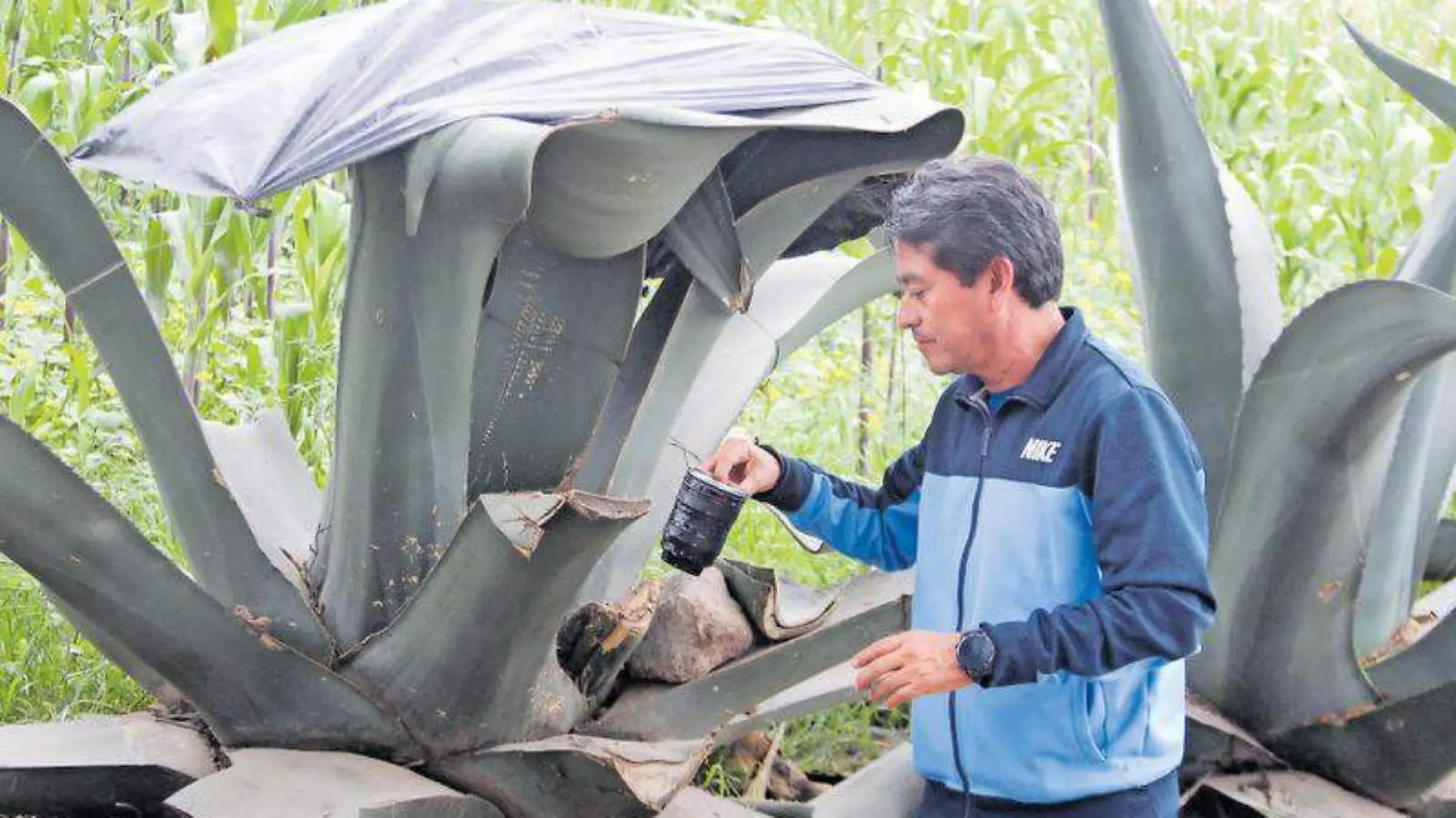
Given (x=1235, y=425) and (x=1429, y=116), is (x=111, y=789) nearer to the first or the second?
(x=1235, y=425)

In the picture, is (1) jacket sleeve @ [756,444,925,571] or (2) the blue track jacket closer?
(2) the blue track jacket

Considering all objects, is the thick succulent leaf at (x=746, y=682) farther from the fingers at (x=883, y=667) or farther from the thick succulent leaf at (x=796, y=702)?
the fingers at (x=883, y=667)

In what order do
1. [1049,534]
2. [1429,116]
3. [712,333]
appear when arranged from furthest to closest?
[1429,116] → [712,333] → [1049,534]

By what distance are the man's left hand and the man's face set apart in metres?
0.33

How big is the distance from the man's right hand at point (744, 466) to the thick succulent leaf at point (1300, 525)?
2.53 feet

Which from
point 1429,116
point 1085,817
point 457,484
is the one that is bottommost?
point 1429,116

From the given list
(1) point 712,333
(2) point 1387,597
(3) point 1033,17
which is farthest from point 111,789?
(3) point 1033,17

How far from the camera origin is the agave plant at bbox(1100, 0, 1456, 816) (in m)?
2.38

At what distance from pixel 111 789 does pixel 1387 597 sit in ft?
6.18

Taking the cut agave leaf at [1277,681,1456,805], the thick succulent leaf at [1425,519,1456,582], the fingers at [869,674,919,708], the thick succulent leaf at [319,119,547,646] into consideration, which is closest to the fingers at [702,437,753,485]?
the thick succulent leaf at [319,119,547,646]

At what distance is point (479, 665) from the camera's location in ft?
6.98

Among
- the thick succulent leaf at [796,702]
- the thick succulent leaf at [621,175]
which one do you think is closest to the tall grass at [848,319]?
the thick succulent leaf at [796,702]

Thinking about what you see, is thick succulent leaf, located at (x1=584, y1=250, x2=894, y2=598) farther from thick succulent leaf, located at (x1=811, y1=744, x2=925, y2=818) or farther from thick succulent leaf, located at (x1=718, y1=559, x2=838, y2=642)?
thick succulent leaf, located at (x1=811, y1=744, x2=925, y2=818)

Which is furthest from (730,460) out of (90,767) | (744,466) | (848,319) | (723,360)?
(848,319)
